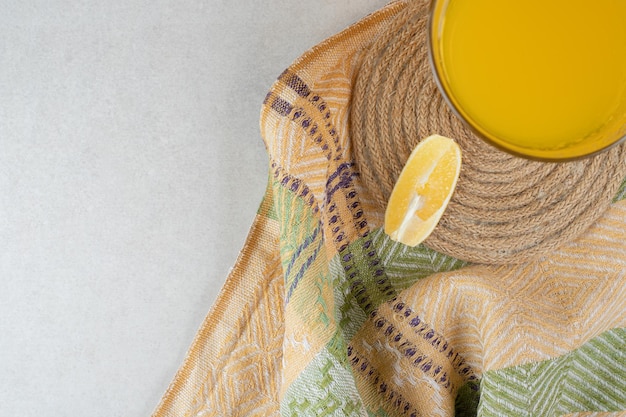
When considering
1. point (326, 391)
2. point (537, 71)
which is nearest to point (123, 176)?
point (326, 391)

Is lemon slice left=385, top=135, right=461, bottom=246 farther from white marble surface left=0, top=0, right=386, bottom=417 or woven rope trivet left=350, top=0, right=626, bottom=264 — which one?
white marble surface left=0, top=0, right=386, bottom=417

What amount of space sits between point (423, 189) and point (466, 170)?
0.18 feet

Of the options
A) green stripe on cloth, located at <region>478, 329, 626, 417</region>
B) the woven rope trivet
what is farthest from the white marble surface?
green stripe on cloth, located at <region>478, 329, 626, 417</region>

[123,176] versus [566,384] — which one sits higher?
[566,384]

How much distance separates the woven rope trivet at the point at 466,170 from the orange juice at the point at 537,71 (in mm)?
68

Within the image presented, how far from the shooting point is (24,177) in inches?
35.9

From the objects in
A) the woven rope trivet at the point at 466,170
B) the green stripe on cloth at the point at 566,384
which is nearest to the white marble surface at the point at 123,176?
the woven rope trivet at the point at 466,170

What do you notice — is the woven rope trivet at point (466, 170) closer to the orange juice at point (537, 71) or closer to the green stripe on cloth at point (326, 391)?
the orange juice at point (537, 71)

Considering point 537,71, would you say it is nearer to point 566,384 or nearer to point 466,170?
point 466,170

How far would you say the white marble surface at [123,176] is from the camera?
0.89m

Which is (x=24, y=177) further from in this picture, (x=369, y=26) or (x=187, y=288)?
(x=369, y=26)

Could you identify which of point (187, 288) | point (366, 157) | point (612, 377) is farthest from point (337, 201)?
point (612, 377)

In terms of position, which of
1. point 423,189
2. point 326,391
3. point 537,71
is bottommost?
point 326,391

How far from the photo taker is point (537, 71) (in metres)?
0.64
